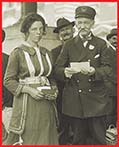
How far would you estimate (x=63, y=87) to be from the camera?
3.71 m

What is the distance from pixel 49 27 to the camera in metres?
5.01

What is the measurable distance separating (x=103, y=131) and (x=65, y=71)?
70 cm

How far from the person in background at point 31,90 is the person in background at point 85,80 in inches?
10.2

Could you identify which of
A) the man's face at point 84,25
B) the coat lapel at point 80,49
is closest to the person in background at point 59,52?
the coat lapel at point 80,49

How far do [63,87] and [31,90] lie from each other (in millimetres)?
595

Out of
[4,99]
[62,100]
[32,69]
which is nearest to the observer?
[32,69]

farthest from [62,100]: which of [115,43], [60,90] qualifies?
[115,43]

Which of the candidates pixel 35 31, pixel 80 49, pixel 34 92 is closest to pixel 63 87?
pixel 80 49

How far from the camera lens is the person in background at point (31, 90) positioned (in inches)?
126

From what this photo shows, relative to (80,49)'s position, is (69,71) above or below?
below

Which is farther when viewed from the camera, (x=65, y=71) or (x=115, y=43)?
(x=115, y=43)

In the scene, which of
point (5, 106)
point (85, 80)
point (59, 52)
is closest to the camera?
point (85, 80)

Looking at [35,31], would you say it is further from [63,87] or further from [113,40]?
[113,40]

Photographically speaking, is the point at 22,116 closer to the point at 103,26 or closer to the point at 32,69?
the point at 32,69
